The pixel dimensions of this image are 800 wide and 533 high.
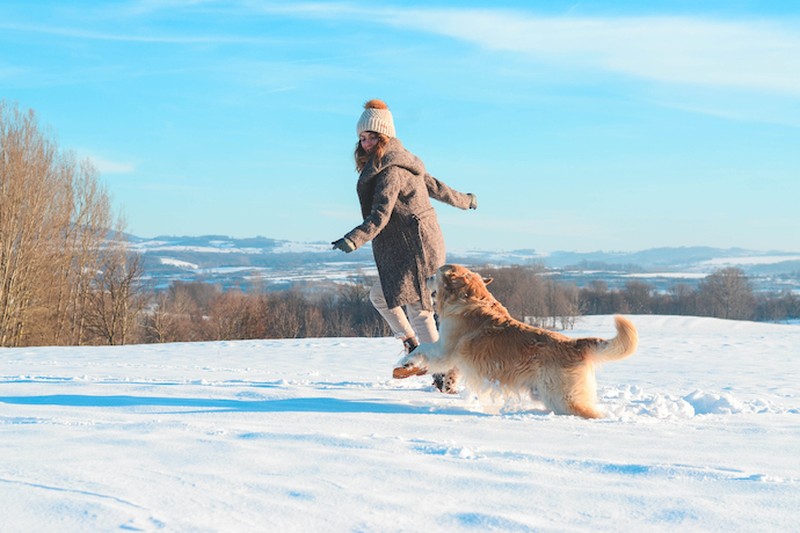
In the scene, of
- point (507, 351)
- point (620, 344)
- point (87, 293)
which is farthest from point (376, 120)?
point (87, 293)

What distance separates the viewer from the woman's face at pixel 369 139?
548cm

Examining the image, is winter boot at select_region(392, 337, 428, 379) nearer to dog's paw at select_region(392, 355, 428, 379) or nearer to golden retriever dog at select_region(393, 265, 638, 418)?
dog's paw at select_region(392, 355, 428, 379)

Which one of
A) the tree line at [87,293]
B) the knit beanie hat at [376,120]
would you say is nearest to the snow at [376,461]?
the knit beanie hat at [376,120]

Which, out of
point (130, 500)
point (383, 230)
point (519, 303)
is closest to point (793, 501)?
point (130, 500)

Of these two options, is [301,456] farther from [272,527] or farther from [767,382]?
[767,382]

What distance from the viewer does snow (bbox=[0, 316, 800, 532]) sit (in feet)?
7.39

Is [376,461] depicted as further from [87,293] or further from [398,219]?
[87,293]

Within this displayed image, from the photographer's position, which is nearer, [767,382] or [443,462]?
[443,462]

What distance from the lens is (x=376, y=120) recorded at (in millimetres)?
5430

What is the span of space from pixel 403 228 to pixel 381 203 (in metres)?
0.34

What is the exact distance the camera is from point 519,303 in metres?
66.9

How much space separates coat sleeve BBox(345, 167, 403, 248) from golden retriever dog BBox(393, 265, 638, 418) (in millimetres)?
566

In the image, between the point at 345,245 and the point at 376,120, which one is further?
the point at 376,120

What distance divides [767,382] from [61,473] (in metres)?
6.91
